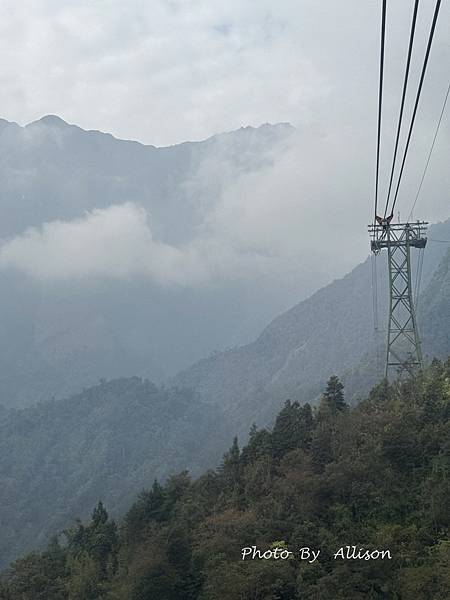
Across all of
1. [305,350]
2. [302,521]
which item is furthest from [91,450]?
[302,521]

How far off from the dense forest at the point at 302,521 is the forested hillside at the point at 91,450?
57.6 metres

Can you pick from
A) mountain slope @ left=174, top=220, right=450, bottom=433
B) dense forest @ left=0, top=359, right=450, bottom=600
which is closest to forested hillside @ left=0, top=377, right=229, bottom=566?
mountain slope @ left=174, top=220, right=450, bottom=433

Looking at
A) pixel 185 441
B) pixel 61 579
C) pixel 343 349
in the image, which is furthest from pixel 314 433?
pixel 343 349

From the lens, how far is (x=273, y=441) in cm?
3102

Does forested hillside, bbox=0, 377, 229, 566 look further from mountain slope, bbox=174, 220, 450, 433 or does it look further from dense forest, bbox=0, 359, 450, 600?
dense forest, bbox=0, 359, 450, 600

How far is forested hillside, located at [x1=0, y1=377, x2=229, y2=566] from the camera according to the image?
98938 mm

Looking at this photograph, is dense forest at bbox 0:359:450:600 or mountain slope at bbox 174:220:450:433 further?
mountain slope at bbox 174:220:450:433

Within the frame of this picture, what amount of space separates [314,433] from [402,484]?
18.1 ft

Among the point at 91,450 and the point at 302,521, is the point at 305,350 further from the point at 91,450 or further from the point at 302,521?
the point at 302,521

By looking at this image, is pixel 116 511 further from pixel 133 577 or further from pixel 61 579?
pixel 133 577

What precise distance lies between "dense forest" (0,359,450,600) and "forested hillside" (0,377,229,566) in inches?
2268

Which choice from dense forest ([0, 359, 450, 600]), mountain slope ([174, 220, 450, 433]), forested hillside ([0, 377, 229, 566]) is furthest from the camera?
mountain slope ([174, 220, 450, 433])

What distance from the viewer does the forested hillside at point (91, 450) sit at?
325 feet

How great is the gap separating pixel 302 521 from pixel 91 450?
336 feet
